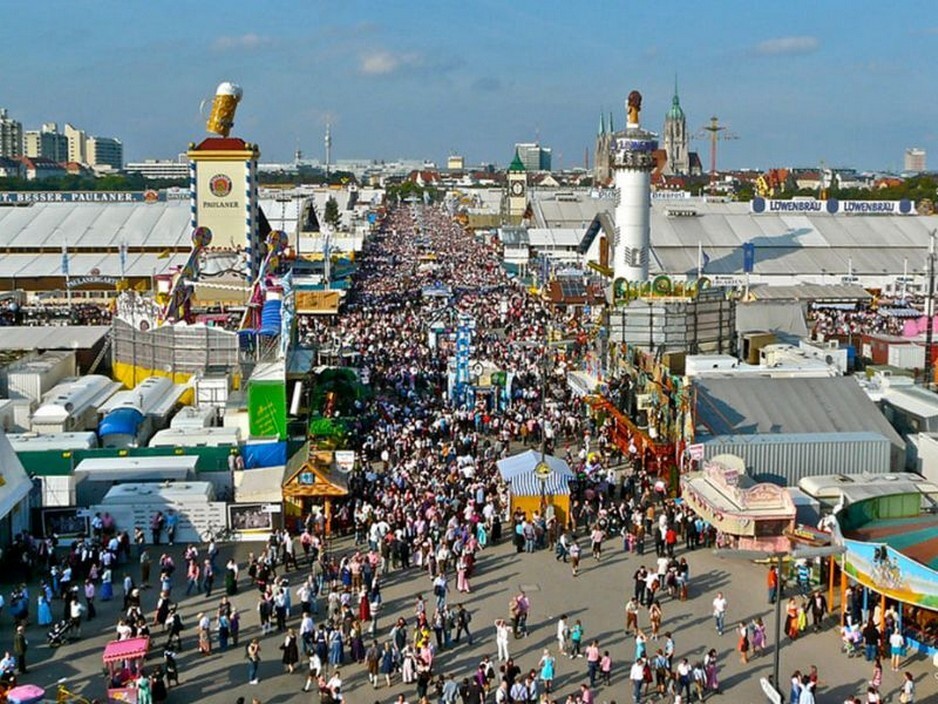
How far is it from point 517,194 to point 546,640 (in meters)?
96.5

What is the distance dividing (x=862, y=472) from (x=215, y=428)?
42.8 feet

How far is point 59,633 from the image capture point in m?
15.7

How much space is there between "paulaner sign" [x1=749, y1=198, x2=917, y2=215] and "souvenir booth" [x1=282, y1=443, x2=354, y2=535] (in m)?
51.8

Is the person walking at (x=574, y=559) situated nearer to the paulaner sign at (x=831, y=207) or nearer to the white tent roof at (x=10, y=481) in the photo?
the white tent roof at (x=10, y=481)

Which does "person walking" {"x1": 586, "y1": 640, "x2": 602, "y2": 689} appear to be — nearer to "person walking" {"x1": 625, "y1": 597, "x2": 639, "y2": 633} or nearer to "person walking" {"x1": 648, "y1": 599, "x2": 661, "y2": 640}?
"person walking" {"x1": 625, "y1": 597, "x2": 639, "y2": 633}

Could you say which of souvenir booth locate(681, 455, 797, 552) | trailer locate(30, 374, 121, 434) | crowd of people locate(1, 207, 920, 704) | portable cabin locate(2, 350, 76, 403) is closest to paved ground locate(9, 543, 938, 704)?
crowd of people locate(1, 207, 920, 704)

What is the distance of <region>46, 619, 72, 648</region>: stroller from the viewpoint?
614 inches

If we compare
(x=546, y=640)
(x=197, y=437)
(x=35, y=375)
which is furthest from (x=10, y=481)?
(x=35, y=375)

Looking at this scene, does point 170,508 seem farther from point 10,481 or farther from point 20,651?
point 20,651

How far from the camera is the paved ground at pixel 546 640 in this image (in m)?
14.3

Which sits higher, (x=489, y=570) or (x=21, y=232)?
(x=21, y=232)

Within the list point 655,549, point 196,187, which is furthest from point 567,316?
point 655,549

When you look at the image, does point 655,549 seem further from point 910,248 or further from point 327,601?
point 910,248

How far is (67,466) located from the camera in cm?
2156
